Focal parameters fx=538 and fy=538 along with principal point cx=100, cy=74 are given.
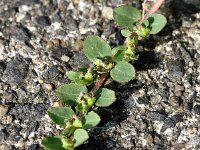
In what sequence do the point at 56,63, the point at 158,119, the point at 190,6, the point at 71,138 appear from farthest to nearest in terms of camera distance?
the point at 190,6 → the point at 56,63 → the point at 158,119 → the point at 71,138

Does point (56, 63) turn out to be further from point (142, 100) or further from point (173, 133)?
point (173, 133)

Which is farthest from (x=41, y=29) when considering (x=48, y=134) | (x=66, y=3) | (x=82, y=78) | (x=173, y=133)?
(x=173, y=133)

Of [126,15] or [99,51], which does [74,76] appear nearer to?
[99,51]

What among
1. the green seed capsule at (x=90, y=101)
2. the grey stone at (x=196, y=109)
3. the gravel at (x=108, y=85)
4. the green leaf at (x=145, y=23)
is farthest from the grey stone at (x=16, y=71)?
the grey stone at (x=196, y=109)

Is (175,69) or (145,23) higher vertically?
(145,23)

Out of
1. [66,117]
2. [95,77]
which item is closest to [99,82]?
[95,77]

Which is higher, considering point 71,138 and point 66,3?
point 66,3

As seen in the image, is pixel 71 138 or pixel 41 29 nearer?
pixel 71 138
